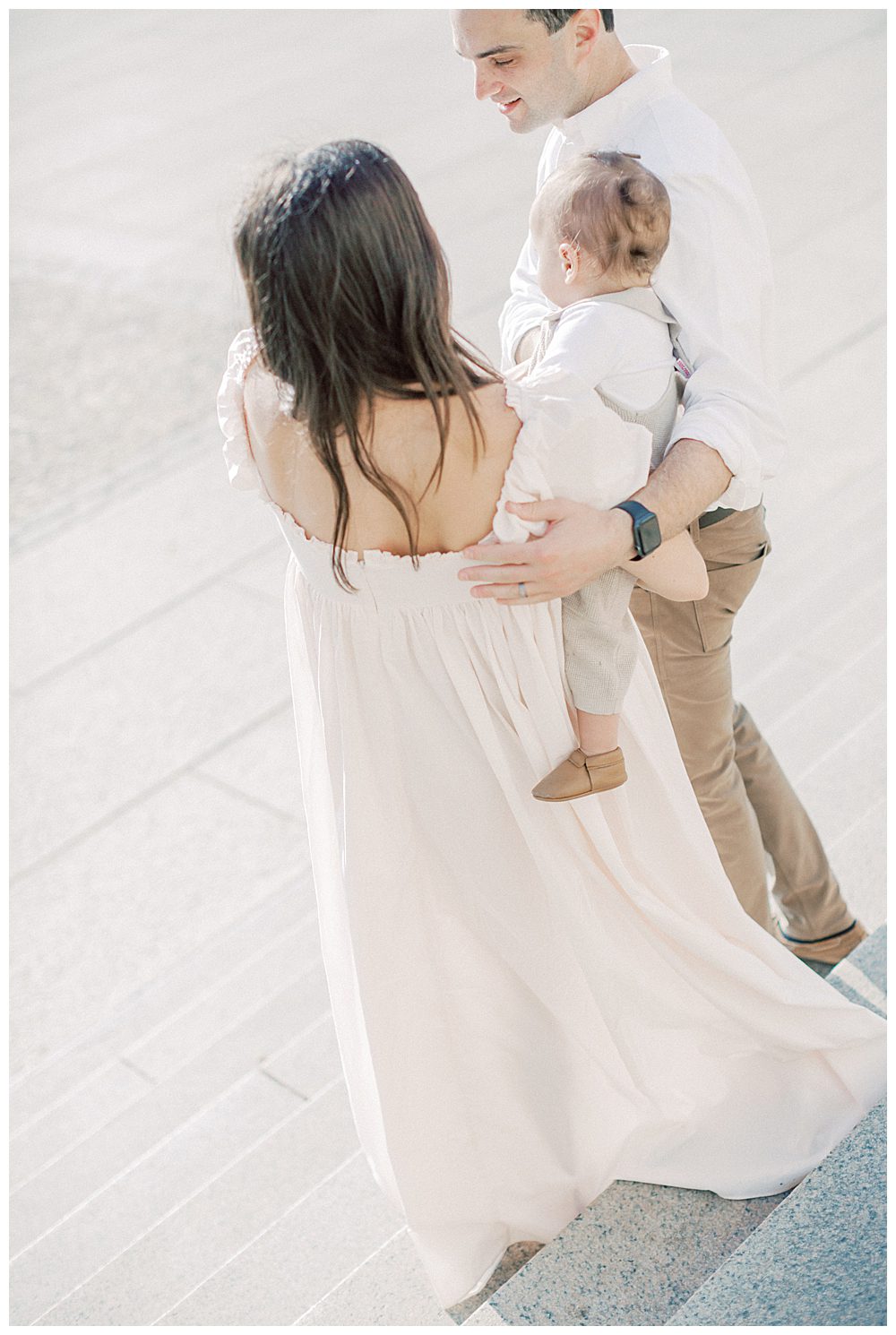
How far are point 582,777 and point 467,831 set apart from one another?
226 millimetres

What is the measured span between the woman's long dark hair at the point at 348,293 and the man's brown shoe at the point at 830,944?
5.91 ft

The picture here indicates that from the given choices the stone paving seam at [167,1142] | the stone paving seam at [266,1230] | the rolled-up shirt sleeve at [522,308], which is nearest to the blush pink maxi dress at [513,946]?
the stone paving seam at [266,1230]

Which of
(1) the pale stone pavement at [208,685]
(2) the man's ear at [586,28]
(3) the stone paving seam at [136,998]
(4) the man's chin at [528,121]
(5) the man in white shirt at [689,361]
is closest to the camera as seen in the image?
(5) the man in white shirt at [689,361]

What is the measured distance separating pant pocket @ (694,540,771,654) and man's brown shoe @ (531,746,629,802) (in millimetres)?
519

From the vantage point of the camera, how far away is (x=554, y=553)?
1.94 metres

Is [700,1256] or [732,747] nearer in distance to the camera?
[700,1256]

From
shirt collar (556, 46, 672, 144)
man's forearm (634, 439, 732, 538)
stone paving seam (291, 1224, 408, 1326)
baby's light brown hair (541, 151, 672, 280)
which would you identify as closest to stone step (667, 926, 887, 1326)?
stone paving seam (291, 1224, 408, 1326)

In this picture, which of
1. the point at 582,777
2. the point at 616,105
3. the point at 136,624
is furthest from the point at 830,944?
the point at 136,624

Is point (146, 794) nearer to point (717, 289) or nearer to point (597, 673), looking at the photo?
point (597, 673)

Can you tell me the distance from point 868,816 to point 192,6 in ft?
45.0

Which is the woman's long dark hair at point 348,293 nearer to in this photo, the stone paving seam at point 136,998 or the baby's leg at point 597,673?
the baby's leg at point 597,673

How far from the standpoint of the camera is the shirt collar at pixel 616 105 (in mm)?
2406

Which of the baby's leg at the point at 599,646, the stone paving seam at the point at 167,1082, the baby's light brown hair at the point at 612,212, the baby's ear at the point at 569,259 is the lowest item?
the stone paving seam at the point at 167,1082

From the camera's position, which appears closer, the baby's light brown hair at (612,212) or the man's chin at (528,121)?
the baby's light brown hair at (612,212)
